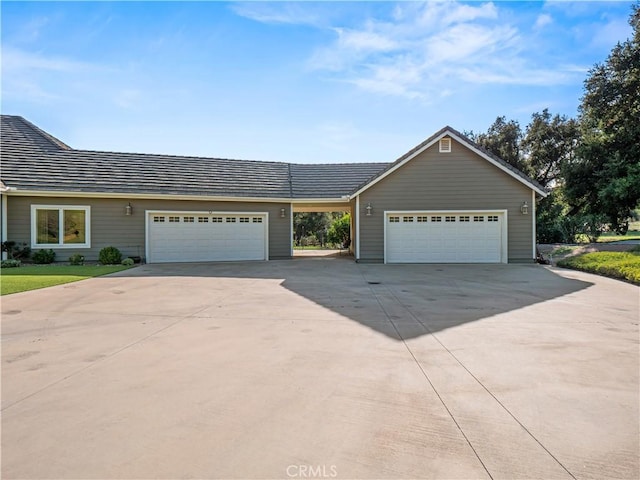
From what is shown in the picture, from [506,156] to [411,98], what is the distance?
18490 millimetres

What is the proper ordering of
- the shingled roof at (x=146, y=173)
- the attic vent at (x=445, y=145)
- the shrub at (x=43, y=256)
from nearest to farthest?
1. the shrub at (x=43, y=256)
2. the shingled roof at (x=146, y=173)
3. the attic vent at (x=445, y=145)

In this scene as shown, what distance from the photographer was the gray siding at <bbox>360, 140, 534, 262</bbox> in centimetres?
1447

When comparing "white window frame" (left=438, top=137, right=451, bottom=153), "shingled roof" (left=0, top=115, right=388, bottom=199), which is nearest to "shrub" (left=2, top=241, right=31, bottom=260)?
"shingled roof" (left=0, top=115, right=388, bottom=199)

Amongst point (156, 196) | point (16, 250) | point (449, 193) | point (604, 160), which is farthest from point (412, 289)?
point (604, 160)

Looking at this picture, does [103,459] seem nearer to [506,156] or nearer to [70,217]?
[70,217]

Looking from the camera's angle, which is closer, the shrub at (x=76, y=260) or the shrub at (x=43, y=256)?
the shrub at (x=43, y=256)

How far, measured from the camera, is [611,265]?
1081cm

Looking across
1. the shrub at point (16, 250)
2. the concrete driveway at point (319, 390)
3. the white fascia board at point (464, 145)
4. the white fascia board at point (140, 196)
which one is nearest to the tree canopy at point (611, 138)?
the white fascia board at point (464, 145)

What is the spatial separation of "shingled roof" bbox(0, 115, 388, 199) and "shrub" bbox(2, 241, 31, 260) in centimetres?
209

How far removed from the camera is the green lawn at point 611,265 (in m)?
9.79

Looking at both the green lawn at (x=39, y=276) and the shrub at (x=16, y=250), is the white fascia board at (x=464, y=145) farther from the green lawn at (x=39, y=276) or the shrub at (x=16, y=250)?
the shrub at (x=16, y=250)

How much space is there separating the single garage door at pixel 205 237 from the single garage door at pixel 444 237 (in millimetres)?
5784

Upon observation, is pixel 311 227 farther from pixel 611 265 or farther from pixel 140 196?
pixel 611 265

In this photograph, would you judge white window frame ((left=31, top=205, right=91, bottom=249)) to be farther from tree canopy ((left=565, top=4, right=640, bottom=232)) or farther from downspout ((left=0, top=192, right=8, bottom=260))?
tree canopy ((left=565, top=4, right=640, bottom=232))
